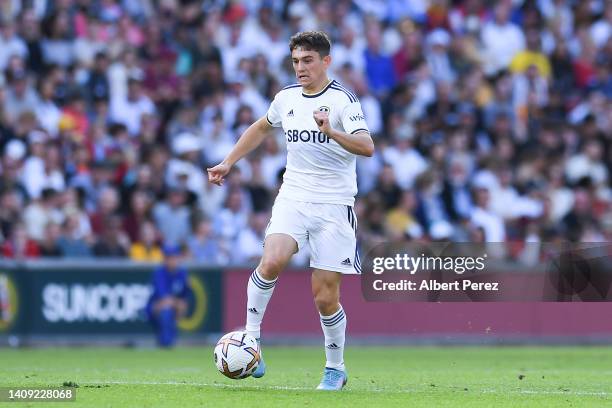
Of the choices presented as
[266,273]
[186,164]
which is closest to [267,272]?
[266,273]

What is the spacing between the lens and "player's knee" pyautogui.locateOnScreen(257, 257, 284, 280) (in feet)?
34.8

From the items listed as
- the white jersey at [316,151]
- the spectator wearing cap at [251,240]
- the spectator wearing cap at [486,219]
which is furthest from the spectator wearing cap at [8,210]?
the white jersey at [316,151]

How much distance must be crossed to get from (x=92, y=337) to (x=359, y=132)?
9.83 m

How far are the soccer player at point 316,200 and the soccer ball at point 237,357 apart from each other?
0.22 m

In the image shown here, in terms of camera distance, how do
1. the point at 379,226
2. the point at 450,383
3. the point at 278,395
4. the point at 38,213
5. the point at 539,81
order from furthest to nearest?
1. the point at 539,81
2. the point at 379,226
3. the point at 38,213
4. the point at 450,383
5. the point at 278,395

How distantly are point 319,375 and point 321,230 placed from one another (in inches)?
104

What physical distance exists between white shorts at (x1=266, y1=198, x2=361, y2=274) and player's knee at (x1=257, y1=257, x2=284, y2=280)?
252 millimetres

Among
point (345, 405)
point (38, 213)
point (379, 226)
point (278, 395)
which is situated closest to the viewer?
point (345, 405)

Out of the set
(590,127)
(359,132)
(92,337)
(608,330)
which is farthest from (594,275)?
(590,127)

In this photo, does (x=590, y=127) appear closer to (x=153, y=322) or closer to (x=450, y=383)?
(x=153, y=322)

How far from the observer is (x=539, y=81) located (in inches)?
941

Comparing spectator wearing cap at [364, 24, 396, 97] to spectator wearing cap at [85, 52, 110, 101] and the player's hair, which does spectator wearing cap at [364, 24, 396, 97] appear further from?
the player's hair

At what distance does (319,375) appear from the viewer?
43.1ft

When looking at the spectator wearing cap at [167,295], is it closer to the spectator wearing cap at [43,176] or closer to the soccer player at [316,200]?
the spectator wearing cap at [43,176]
